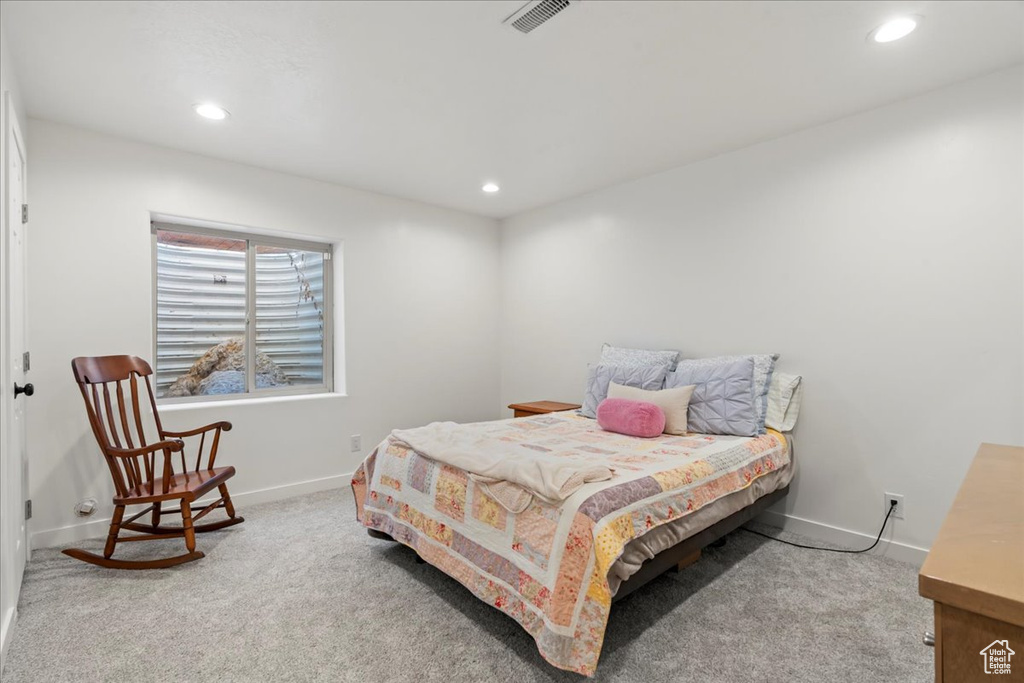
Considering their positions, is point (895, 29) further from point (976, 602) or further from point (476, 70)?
point (976, 602)

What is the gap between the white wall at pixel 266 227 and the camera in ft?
9.03

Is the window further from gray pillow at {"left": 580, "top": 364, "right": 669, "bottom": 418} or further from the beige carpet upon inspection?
gray pillow at {"left": 580, "top": 364, "right": 669, "bottom": 418}

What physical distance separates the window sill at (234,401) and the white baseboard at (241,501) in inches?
24.7

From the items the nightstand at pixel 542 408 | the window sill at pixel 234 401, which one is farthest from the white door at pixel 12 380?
the nightstand at pixel 542 408

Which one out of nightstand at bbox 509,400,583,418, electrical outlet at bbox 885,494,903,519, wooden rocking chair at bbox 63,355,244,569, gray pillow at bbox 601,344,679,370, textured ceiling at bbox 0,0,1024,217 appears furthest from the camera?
nightstand at bbox 509,400,583,418

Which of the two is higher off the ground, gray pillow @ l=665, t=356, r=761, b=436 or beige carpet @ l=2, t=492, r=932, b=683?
gray pillow @ l=665, t=356, r=761, b=436

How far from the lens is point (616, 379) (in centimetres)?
336

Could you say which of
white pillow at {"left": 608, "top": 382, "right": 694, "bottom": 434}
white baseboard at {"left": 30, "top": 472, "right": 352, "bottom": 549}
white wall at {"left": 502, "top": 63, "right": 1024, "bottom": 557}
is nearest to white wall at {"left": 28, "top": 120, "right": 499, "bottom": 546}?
white baseboard at {"left": 30, "top": 472, "right": 352, "bottom": 549}

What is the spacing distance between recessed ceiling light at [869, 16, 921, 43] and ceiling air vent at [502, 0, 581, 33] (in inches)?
50.5

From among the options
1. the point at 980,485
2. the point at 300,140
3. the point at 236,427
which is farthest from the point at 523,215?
the point at 980,485

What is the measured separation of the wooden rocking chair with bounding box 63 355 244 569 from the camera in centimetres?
243

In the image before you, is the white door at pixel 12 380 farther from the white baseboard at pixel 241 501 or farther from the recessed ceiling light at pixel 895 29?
the recessed ceiling light at pixel 895 29

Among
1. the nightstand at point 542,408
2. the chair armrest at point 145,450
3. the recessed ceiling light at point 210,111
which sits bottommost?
the nightstand at point 542,408

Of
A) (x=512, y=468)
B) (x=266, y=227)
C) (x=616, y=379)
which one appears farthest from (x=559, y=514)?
(x=266, y=227)
